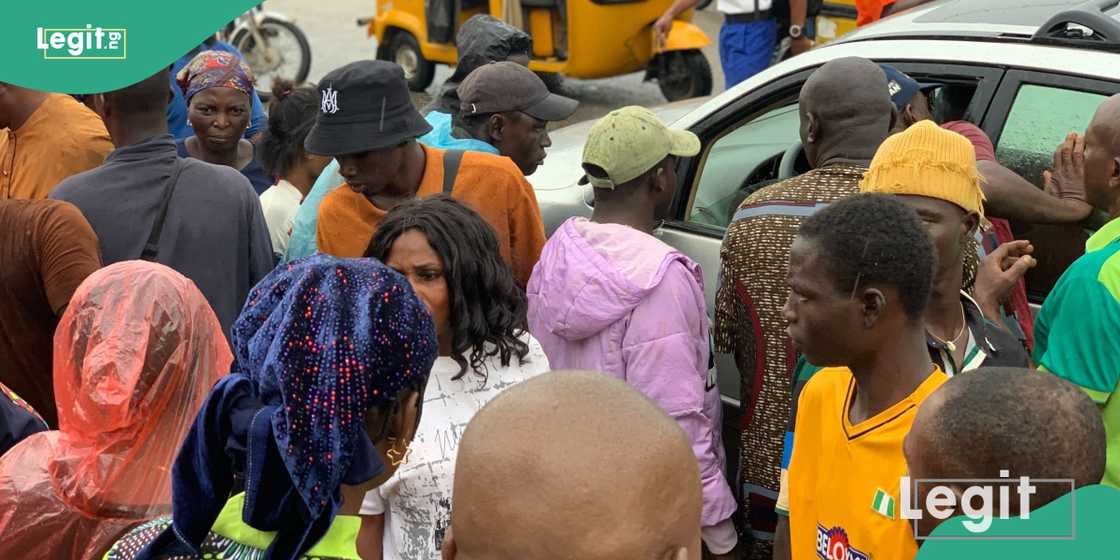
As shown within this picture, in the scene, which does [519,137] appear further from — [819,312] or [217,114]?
[819,312]

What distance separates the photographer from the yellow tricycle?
34.4ft

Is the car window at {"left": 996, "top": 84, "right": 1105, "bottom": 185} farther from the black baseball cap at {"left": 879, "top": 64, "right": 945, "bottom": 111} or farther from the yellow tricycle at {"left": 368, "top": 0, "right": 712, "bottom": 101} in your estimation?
the yellow tricycle at {"left": 368, "top": 0, "right": 712, "bottom": 101}

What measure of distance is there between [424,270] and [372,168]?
850 mm

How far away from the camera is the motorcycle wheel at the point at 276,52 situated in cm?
1167

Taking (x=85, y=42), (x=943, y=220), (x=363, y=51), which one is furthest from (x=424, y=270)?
(x=363, y=51)

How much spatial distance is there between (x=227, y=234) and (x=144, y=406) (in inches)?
52.8

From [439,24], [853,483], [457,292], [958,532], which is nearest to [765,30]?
[439,24]

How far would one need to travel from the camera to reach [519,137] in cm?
500

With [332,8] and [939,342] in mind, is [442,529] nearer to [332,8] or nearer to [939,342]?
[939,342]

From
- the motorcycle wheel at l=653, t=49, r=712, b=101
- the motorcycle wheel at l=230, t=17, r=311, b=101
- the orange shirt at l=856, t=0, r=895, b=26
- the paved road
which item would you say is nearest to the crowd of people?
the orange shirt at l=856, t=0, r=895, b=26

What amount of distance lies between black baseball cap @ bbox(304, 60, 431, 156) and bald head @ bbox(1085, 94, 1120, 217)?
6.12 ft

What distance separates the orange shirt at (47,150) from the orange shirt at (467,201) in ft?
3.95

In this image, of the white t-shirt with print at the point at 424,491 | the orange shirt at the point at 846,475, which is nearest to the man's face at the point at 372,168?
the white t-shirt with print at the point at 424,491

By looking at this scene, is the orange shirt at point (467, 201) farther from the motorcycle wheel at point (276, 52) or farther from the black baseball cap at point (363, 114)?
the motorcycle wheel at point (276, 52)
